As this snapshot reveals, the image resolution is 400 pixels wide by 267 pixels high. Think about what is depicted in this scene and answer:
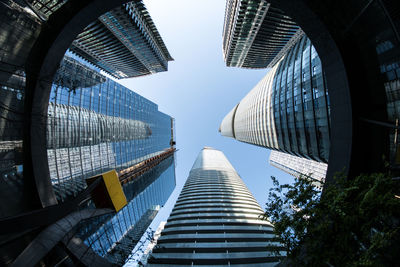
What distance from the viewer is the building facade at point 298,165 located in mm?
95469

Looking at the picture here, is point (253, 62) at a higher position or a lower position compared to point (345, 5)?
higher

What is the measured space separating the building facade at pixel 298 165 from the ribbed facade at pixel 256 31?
2895 inches

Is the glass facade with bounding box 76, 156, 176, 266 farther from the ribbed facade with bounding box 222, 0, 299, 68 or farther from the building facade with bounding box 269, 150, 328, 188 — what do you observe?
the building facade with bounding box 269, 150, 328, 188

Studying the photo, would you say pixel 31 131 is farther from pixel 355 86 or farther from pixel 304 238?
pixel 355 86

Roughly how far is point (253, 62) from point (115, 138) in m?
108

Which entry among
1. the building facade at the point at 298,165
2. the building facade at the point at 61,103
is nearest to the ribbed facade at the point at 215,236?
the building facade at the point at 61,103

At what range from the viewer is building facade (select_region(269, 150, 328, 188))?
95469 mm

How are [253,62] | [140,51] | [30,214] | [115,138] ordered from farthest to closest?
1. [253,62]
2. [140,51]
3. [115,138]
4. [30,214]

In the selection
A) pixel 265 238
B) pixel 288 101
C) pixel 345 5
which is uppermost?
pixel 345 5

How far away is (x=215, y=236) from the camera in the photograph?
24547 mm

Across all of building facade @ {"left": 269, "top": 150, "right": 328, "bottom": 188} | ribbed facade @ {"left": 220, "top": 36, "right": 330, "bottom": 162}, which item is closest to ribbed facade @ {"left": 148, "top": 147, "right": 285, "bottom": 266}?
ribbed facade @ {"left": 220, "top": 36, "right": 330, "bottom": 162}

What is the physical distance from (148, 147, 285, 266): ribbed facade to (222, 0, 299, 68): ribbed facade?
69193 millimetres

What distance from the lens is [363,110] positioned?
1176 centimetres

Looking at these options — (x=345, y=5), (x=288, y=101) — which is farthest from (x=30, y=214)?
(x=288, y=101)
